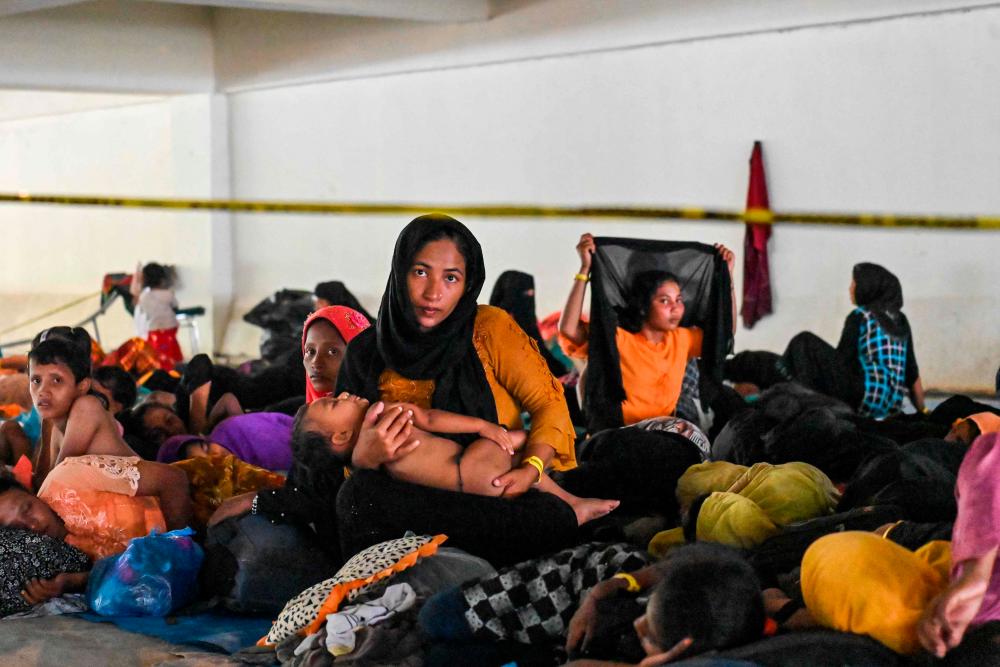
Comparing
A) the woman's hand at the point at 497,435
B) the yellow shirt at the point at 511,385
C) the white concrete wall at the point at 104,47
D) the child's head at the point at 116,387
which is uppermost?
the white concrete wall at the point at 104,47

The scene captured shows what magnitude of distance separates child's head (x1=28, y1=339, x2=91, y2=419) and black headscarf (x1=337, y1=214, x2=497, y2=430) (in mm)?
1274

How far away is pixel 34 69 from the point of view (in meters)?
10.6

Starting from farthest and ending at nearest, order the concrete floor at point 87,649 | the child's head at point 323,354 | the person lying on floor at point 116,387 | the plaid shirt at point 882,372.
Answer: the plaid shirt at point 882,372 → the person lying on floor at point 116,387 → the child's head at point 323,354 → the concrete floor at point 87,649

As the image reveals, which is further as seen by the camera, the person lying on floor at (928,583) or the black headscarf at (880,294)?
the black headscarf at (880,294)

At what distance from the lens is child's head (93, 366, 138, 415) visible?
18.9 ft

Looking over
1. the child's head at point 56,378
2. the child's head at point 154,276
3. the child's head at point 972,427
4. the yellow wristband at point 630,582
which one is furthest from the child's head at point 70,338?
the child's head at point 154,276

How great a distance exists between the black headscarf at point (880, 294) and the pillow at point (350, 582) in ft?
11.3

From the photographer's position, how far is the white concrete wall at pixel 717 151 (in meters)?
7.69

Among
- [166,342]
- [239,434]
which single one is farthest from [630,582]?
[166,342]

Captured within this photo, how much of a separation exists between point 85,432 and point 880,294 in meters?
3.71

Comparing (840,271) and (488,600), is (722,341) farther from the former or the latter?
(840,271)

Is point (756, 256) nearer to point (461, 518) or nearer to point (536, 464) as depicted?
point (536, 464)

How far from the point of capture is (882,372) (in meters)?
6.18

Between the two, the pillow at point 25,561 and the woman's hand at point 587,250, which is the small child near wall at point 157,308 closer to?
the woman's hand at point 587,250
